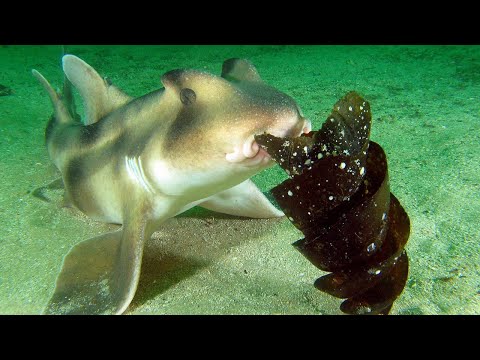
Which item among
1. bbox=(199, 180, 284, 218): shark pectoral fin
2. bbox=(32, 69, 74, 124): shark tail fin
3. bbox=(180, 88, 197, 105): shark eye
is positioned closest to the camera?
bbox=(180, 88, 197, 105): shark eye

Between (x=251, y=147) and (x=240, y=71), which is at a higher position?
(x=240, y=71)

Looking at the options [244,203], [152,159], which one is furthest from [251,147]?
[244,203]

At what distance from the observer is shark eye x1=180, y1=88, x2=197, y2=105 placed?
2787 mm

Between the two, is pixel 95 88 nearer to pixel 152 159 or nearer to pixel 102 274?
pixel 152 159

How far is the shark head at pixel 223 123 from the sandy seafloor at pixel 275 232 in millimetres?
840

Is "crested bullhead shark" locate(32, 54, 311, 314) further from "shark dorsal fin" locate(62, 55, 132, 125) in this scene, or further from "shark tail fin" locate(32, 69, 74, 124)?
"shark tail fin" locate(32, 69, 74, 124)

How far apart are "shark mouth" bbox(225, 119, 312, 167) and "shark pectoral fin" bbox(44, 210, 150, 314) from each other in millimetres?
1160

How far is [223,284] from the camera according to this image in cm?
308

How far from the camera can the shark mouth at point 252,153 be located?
96.6 inches

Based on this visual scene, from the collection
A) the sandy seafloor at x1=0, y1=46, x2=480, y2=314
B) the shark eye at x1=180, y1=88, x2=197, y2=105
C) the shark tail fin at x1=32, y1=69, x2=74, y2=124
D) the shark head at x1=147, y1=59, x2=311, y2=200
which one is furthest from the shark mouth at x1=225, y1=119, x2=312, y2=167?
the shark tail fin at x1=32, y1=69, x2=74, y2=124

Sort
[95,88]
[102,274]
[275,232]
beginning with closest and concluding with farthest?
[102,274]
[275,232]
[95,88]

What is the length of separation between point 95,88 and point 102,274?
2.01 m

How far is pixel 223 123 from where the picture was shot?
255 cm
